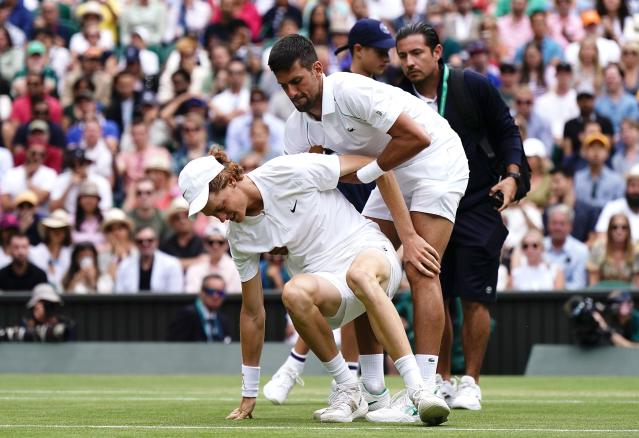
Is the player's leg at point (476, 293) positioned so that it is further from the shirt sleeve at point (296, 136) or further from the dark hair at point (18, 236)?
the dark hair at point (18, 236)

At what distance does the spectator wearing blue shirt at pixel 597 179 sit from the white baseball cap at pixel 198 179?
9.22 metres

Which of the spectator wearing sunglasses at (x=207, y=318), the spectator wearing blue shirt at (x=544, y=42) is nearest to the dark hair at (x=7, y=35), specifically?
the spectator wearing blue shirt at (x=544, y=42)

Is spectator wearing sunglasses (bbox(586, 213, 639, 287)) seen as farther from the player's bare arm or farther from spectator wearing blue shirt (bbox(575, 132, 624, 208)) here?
the player's bare arm

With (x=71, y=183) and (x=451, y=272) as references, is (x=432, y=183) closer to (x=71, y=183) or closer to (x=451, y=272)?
(x=451, y=272)

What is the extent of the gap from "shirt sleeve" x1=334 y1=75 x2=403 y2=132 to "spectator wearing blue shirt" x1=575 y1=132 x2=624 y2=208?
8.52m

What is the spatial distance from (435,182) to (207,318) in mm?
6799

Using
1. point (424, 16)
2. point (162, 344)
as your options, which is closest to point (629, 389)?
point (162, 344)

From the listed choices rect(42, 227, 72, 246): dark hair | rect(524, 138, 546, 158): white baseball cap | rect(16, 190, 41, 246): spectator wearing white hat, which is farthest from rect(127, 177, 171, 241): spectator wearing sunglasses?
rect(524, 138, 546, 158): white baseball cap

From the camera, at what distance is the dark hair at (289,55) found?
24.1 feet

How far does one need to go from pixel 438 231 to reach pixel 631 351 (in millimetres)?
5677

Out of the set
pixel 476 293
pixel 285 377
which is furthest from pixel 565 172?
pixel 476 293

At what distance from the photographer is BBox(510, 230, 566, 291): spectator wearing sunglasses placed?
14531 mm

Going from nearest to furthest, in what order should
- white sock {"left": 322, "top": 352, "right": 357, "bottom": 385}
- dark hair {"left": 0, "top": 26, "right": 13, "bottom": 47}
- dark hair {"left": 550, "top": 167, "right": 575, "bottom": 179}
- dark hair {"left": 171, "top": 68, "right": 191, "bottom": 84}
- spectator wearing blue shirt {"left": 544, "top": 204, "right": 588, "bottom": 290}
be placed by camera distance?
1. white sock {"left": 322, "top": 352, "right": 357, "bottom": 385}
2. spectator wearing blue shirt {"left": 544, "top": 204, "right": 588, "bottom": 290}
3. dark hair {"left": 550, "top": 167, "right": 575, "bottom": 179}
4. dark hair {"left": 171, "top": 68, "right": 191, "bottom": 84}
5. dark hair {"left": 0, "top": 26, "right": 13, "bottom": 47}

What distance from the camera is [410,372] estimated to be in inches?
275
